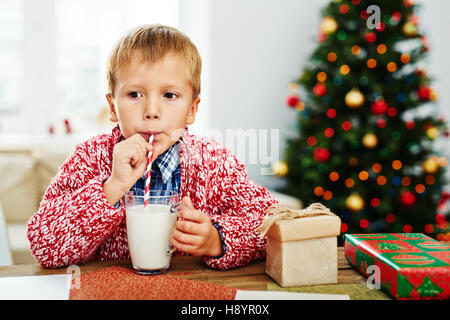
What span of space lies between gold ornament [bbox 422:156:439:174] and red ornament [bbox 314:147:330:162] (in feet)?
2.01

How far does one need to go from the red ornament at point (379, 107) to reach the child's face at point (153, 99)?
201 centimetres

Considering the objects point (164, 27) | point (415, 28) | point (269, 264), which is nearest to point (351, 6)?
point (415, 28)

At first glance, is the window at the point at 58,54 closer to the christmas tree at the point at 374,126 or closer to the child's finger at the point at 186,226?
the christmas tree at the point at 374,126

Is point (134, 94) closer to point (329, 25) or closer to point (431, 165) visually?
point (329, 25)

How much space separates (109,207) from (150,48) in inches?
14.9

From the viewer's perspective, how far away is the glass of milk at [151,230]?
2.75ft

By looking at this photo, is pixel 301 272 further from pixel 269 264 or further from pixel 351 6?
pixel 351 6

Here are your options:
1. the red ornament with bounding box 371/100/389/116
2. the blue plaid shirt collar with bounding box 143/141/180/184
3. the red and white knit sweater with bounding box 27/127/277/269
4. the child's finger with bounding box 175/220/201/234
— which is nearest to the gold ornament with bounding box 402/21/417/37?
the red ornament with bounding box 371/100/389/116

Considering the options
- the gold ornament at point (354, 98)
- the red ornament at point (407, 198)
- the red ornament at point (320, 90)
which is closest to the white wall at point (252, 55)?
the red ornament at point (320, 90)

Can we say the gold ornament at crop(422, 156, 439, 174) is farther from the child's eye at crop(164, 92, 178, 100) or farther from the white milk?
the white milk

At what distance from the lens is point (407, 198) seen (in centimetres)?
278

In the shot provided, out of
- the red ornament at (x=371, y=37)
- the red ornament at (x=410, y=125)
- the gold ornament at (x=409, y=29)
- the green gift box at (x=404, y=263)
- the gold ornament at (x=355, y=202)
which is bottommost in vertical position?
the gold ornament at (x=355, y=202)

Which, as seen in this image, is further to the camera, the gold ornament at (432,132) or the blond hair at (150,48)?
the gold ornament at (432,132)

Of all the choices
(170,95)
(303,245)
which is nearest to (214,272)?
(303,245)
